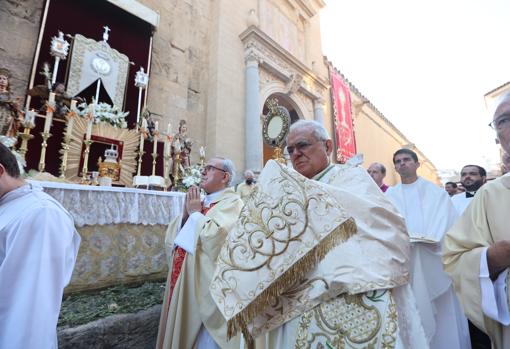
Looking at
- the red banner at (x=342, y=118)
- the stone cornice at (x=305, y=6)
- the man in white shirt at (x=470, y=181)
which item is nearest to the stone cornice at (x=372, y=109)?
the red banner at (x=342, y=118)

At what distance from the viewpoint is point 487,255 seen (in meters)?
1.13

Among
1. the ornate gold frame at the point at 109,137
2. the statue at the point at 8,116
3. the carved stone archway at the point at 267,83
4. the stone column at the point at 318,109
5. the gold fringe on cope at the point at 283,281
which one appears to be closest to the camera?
the gold fringe on cope at the point at 283,281

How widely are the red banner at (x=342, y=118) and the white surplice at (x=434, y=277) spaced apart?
9.34 meters

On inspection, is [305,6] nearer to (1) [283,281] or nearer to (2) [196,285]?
(2) [196,285]

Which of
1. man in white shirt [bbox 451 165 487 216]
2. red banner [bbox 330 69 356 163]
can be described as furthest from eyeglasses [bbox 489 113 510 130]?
red banner [bbox 330 69 356 163]

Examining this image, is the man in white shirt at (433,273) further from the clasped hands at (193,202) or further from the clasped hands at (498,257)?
the clasped hands at (193,202)

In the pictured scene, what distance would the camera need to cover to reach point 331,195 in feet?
3.16

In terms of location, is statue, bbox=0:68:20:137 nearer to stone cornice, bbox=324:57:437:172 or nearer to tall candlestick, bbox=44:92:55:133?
tall candlestick, bbox=44:92:55:133

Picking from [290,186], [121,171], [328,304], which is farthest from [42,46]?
[328,304]

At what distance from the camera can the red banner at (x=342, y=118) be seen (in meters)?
12.3

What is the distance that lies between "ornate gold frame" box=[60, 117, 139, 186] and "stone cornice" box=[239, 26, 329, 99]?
570 cm

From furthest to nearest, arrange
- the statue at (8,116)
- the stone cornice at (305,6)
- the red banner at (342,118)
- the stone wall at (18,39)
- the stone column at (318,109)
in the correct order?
1. the red banner at (342,118)
2. the stone cornice at (305,6)
3. the stone column at (318,109)
4. the stone wall at (18,39)
5. the statue at (8,116)

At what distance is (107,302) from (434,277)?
2.98 m

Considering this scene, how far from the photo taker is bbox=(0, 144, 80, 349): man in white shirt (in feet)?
3.29
